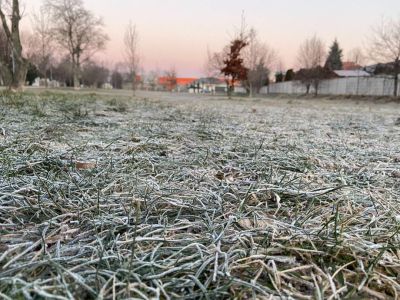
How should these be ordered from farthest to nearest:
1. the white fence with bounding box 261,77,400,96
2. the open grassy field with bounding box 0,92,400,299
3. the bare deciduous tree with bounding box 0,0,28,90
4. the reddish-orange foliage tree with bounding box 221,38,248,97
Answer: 1. the white fence with bounding box 261,77,400,96
2. the reddish-orange foliage tree with bounding box 221,38,248,97
3. the bare deciduous tree with bounding box 0,0,28,90
4. the open grassy field with bounding box 0,92,400,299

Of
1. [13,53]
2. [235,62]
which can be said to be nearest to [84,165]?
[13,53]

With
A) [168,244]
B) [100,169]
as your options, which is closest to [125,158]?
[100,169]

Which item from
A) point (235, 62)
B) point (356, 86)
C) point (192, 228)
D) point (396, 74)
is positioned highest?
point (235, 62)

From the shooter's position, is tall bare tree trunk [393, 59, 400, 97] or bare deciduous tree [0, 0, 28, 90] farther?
tall bare tree trunk [393, 59, 400, 97]

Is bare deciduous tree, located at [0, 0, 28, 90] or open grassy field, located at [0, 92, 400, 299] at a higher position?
bare deciduous tree, located at [0, 0, 28, 90]

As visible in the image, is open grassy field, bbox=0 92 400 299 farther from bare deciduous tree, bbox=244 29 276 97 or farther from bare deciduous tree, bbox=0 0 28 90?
bare deciduous tree, bbox=244 29 276 97

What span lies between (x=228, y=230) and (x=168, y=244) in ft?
0.77

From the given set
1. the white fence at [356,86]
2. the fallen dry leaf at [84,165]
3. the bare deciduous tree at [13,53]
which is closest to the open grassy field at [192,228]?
the fallen dry leaf at [84,165]

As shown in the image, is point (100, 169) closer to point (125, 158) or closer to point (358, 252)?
point (125, 158)

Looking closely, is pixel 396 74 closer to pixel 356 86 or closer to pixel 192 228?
pixel 356 86

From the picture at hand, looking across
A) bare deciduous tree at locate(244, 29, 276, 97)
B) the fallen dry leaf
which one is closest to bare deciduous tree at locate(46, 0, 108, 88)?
bare deciduous tree at locate(244, 29, 276, 97)

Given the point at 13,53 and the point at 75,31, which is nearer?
the point at 13,53

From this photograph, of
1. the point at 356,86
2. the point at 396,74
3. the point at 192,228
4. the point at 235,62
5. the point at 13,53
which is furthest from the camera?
the point at 356,86

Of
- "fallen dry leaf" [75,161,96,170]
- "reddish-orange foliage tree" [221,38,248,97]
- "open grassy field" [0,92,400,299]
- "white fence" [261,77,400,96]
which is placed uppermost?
"reddish-orange foliage tree" [221,38,248,97]
